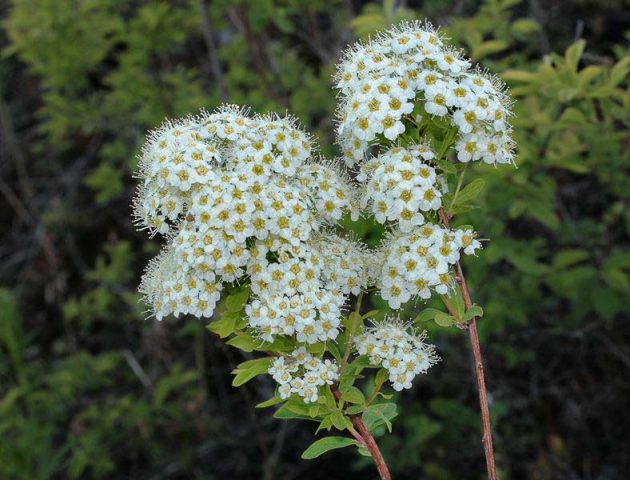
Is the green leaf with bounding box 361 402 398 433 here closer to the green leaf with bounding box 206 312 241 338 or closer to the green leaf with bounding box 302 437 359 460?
the green leaf with bounding box 302 437 359 460

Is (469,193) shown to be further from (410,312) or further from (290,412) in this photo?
(410,312)

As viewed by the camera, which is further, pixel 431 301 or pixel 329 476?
pixel 329 476

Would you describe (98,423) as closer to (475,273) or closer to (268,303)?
(475,273)

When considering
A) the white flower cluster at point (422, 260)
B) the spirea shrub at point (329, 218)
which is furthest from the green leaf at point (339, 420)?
the white flower cluster at point (422, 260)

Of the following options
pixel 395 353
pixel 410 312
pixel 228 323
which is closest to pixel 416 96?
pixel 395 353

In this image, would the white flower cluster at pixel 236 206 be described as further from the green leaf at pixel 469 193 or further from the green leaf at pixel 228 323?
the green leaf at pixel 469 193

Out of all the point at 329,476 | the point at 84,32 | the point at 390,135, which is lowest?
the point at 329,476

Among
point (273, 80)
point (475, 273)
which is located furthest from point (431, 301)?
point (273, 80)

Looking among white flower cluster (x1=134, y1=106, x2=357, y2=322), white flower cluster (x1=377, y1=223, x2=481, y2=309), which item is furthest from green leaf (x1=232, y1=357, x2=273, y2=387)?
white flower cluster (x1=377, y1=223, x2=481, y2=309)
